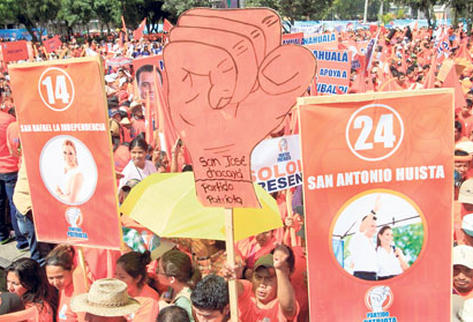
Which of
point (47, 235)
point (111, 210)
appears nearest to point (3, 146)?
point (47, 235)

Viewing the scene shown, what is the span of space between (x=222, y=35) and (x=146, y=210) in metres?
1.73

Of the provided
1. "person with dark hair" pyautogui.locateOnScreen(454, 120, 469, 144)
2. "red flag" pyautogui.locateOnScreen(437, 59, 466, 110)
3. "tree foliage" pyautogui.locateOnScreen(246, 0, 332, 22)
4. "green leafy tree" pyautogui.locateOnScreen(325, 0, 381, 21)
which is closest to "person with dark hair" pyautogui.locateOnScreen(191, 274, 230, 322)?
"person with dark hair" pyautogui.locateOnScreen(454, 120, 469, 144)

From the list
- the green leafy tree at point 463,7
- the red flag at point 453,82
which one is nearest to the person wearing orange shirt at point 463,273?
the red flag at point 453,82

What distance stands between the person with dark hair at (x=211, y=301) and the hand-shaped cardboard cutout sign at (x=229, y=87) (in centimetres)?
66

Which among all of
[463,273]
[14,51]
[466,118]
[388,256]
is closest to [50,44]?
[14,51]

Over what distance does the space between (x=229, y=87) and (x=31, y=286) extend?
2.20 metres

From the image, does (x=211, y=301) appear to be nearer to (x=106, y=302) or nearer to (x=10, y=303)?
(x=106, y=302)

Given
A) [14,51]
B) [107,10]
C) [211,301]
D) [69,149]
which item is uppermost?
[107,10]

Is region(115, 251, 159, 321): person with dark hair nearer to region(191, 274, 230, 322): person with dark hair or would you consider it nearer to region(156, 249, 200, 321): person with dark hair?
region(156, 249, 200, 321): person with dark hair

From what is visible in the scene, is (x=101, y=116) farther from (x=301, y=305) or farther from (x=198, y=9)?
(x=301, y=305)

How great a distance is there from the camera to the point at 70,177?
3.20 meters

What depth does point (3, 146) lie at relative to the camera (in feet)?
19.1

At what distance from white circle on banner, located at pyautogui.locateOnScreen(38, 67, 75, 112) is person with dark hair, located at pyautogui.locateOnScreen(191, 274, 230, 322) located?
139cm

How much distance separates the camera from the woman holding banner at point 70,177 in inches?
123
